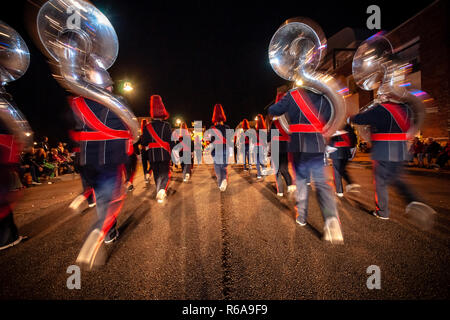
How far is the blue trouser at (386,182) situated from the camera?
279cm

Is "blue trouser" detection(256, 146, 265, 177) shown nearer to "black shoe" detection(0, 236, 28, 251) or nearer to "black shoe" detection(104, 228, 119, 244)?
"black shoe" detection(104, 228, 119, 244)

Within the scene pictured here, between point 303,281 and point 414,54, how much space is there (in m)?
20.9

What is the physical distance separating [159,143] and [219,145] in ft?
5.92

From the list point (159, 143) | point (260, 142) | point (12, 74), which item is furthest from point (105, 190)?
point (260, 142)

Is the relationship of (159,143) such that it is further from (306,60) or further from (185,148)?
(306,60)

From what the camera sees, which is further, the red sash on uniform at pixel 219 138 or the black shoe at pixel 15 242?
the red sash on uniform at pixel 219 138

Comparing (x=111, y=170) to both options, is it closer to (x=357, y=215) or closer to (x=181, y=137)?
(x=357, y=215)

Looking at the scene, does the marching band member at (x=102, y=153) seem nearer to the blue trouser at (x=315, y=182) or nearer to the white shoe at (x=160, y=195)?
the white shoe at (x=160, y=195)

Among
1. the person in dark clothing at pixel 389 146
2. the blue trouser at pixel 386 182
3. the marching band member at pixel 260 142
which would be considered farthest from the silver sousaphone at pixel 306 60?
the marching band member at pixel 260 142

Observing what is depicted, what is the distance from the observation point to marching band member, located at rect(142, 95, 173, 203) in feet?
14.3

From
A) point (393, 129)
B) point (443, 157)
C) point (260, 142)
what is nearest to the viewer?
point (393, 129)

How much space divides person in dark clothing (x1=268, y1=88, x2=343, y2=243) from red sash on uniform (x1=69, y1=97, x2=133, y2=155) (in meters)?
2.11

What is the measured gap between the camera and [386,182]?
2.96 m

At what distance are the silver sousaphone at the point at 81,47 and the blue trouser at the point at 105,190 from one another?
548mm
